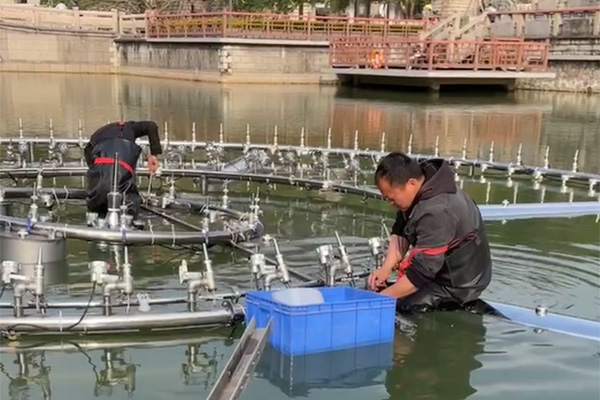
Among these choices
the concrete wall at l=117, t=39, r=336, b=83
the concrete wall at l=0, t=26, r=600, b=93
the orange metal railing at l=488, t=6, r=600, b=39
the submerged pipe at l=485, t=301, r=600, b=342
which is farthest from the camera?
the concrete wall at l=117, t=39, r=336, b=83

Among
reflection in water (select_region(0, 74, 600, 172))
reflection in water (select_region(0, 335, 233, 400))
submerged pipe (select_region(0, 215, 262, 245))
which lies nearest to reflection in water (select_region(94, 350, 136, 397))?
reflection in water (select_region(0, 335, 233, 400))

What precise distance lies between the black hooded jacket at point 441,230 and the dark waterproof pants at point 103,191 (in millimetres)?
3449

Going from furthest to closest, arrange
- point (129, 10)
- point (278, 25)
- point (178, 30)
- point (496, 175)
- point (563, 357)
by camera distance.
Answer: point (129, 10), point (178, 30), point (278, 25), point (496, 175), point (563, 357)

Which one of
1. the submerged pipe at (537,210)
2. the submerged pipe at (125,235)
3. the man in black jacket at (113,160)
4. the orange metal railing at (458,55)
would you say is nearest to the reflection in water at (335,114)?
the orange metal railing at (458,55)

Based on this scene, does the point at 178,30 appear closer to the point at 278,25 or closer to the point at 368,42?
the point at 278,25

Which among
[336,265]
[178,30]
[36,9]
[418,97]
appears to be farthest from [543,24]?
[336,265]

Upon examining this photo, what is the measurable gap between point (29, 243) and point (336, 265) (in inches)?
101

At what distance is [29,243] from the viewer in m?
5.98

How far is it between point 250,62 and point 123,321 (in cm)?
2597

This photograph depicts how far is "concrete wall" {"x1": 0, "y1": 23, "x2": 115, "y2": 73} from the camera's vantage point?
3528 centimetres

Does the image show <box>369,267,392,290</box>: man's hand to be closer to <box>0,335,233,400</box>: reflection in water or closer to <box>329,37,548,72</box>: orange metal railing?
<box>0,335,233,400</box>: reflection in water

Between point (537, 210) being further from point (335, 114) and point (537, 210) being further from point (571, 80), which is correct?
point (571, 80)

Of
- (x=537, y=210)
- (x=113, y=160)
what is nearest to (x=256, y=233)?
(x=113, y=160)

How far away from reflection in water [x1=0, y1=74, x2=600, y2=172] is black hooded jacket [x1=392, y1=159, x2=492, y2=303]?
27.9ft
